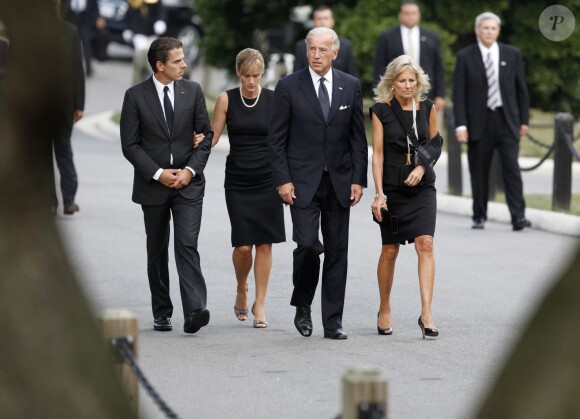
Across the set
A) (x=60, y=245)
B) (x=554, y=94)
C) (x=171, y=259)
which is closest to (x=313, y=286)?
(x=171, y=259)

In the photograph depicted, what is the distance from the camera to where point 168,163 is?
9922 millimetres

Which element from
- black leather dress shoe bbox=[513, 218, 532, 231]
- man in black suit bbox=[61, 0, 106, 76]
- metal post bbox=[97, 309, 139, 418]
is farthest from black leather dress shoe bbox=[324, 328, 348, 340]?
man in black suit bbox=[61, 0, 106, 76]

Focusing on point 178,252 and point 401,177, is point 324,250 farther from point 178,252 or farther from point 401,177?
point 178,252

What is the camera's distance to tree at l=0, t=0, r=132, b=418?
4.01 metres

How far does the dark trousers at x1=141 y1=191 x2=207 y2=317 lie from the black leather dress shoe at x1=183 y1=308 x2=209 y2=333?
40 mm

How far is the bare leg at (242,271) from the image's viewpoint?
407 inches

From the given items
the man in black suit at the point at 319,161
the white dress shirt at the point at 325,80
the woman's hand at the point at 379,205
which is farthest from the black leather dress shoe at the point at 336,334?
the white dress shirt at the point at 325,80

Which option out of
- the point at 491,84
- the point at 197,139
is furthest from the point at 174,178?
the point at 491,84

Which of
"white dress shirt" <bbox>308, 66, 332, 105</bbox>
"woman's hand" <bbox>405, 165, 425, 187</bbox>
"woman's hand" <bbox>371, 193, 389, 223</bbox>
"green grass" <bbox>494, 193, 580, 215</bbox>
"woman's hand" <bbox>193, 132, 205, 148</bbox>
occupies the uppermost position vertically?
"white dress shirt" <bbox>308, 66, 332, 105</bbox>

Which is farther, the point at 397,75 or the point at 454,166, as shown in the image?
the point at 454,166

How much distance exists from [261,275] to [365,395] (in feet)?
18.6

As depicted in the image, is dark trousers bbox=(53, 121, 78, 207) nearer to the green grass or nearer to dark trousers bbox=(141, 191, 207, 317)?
the green grass

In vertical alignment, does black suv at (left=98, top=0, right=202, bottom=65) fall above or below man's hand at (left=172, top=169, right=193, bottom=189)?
below

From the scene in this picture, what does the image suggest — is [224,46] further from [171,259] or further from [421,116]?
[421,116]
